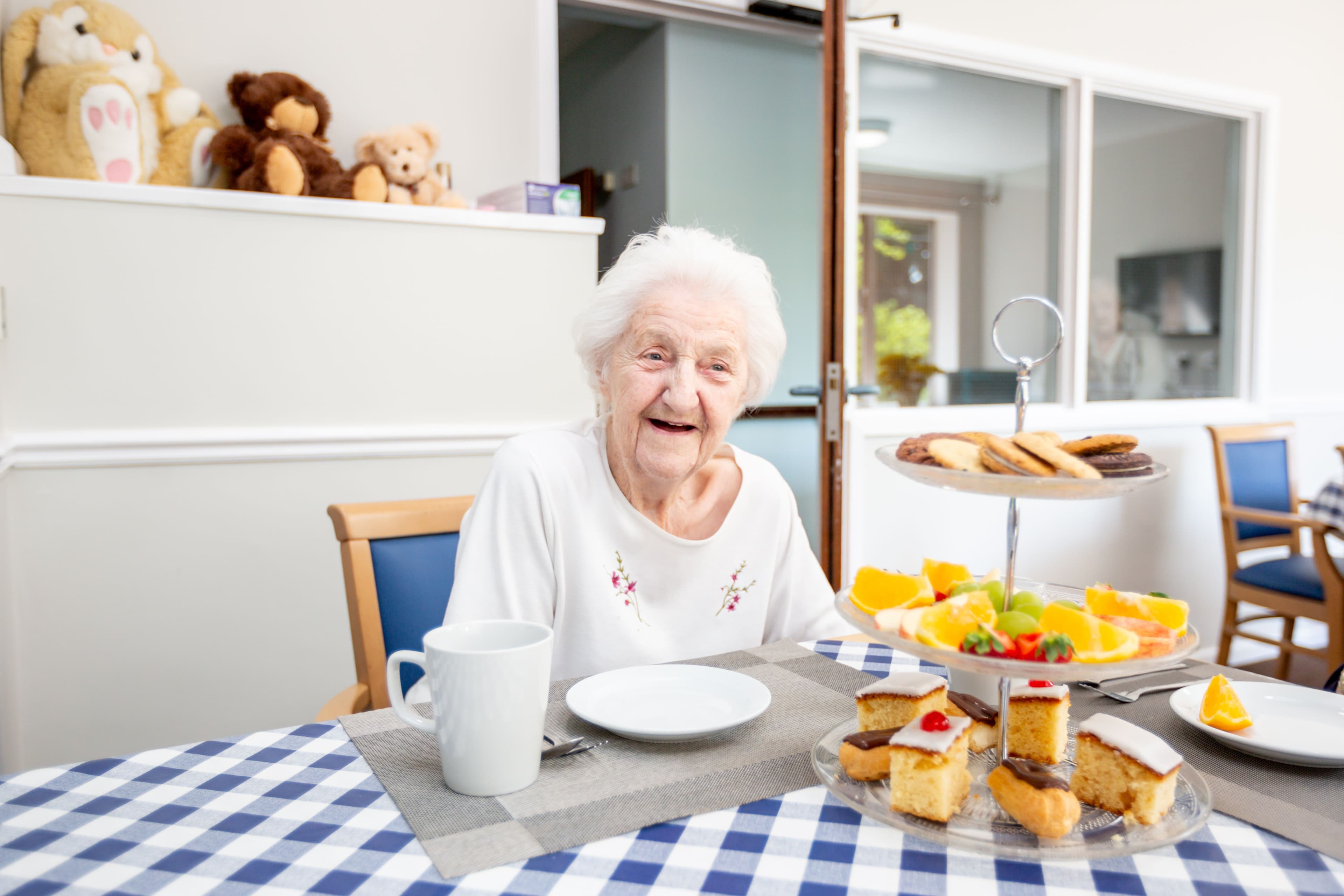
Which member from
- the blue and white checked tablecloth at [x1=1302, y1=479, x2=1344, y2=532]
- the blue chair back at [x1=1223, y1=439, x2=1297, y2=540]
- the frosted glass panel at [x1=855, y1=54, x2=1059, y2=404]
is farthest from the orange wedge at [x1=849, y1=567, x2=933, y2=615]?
the blue chair back at [x1=1223, y1=439, x2=1297, y2=540]

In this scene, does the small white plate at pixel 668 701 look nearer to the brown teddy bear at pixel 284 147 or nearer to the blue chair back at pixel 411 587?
the blue chair back at pixel 411 587

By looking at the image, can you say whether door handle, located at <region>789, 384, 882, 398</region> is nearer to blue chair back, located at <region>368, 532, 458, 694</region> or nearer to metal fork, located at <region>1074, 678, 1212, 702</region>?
blue chair back, located at <region>368, 532, 458, 694</region>

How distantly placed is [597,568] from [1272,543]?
290 centimetres

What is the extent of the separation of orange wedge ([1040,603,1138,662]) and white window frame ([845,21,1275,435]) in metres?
2.21

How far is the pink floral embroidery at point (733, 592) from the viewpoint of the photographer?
129 centimetres

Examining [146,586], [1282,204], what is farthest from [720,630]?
[1282,204]

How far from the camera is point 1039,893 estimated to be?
0.57 metres

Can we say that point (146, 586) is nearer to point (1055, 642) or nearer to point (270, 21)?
point (270, 21)

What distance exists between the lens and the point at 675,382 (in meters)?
1.24

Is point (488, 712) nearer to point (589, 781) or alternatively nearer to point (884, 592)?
point (589, 781)

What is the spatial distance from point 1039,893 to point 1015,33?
3354 mm

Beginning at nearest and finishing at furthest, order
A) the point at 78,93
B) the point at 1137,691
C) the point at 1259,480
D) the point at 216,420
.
→ the point at 1137,691, the point at 78,93, the point at 216,420, the point at 1259,480

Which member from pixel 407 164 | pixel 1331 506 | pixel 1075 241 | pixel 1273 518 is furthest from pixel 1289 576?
pixel 407 164

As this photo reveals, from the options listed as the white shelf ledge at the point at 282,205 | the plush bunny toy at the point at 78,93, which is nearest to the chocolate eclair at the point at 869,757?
the white shelf ledge at the point at 282,205
